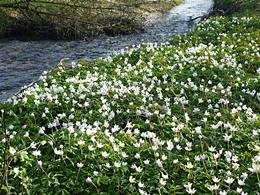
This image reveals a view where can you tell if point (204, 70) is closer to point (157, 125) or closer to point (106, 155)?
point (157, 125)

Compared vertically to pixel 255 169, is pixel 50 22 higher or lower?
lower

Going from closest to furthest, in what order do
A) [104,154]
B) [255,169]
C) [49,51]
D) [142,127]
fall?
[255,169], [104,154], [142,127], [49,51]

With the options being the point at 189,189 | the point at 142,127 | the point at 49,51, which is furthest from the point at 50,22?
the point at 189,189

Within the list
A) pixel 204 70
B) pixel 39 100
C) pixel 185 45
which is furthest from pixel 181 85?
pixel 185 45

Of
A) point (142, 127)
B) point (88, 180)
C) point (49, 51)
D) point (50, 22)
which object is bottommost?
point (49, 51)

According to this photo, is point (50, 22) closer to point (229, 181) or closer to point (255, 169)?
point (255, 169)

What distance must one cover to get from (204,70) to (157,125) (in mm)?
4053

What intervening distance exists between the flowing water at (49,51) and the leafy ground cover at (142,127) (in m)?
2.68

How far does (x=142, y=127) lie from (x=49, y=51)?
38.1 ft

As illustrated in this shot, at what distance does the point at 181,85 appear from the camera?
10383mm

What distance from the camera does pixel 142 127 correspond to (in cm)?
803

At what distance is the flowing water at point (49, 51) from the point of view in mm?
14922

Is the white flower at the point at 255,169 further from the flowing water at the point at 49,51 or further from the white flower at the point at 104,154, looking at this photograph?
the flowing water at the point at 49,51

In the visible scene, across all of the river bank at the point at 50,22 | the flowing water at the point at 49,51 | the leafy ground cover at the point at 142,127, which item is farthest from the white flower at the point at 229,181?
the river bank at the point at 50,22
